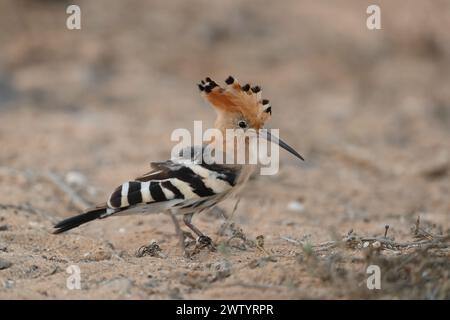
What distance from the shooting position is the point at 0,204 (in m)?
5.43

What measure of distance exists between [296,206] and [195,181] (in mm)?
2105

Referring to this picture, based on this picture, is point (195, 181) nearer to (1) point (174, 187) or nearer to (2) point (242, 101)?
(1) point (174, 187)

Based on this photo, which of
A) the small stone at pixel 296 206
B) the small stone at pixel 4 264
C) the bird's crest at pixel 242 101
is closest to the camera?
the small stone at pixel 4 264

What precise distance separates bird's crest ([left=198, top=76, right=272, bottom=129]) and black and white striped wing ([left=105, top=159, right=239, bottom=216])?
16.6 inches

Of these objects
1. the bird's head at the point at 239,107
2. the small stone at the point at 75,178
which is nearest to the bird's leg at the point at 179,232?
the bird's head at the point at 239,107

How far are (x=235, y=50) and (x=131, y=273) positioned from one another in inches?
279

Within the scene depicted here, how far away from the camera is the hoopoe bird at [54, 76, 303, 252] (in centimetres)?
425

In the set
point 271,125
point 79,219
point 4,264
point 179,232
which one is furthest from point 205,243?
point 271,125

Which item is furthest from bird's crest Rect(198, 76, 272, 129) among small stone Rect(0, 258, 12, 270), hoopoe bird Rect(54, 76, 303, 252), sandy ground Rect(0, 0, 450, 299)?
small stone Rect(0, 258, 12, 270)

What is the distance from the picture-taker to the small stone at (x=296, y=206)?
6.25 m

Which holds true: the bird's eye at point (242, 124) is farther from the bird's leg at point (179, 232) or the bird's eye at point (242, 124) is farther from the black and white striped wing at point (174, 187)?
the bird's leg at point (179, 232)

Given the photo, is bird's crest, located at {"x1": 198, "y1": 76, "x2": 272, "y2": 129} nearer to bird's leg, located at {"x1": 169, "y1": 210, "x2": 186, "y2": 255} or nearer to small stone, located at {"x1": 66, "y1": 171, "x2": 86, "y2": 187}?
bird's leg, located at {"x1": 169, "y1": 210, "x2": 186, "y2": 255}

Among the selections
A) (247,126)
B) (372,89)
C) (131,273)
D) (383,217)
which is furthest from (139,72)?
(131,273)
